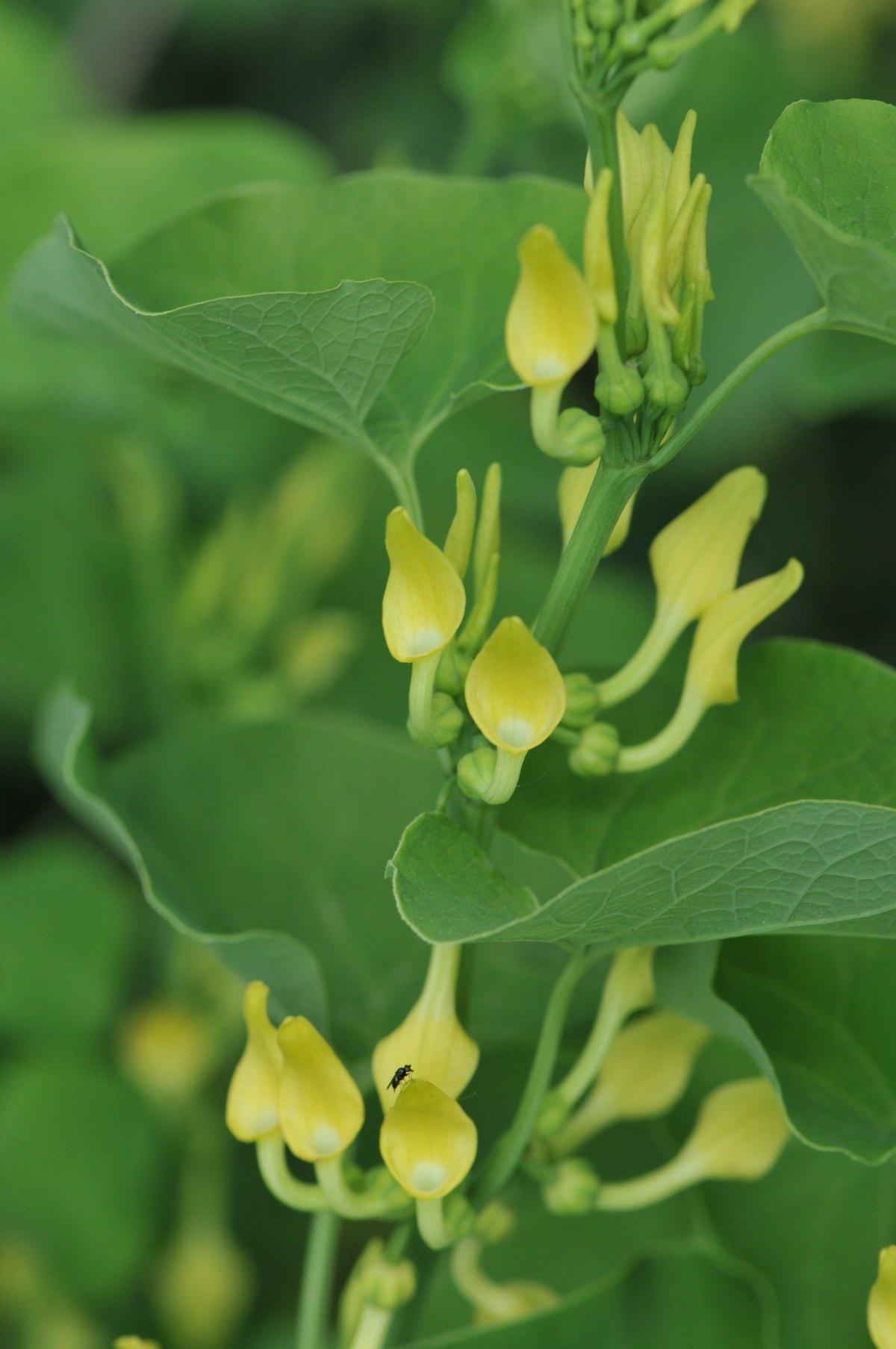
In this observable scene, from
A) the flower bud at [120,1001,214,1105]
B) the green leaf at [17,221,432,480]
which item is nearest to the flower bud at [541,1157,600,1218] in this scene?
the green leaf at [17,221,432,480]

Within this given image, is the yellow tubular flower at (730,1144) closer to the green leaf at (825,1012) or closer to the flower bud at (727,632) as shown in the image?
the green leaf at (825,1012)

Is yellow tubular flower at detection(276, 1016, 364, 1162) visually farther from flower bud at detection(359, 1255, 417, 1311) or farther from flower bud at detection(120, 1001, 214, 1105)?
flower bud at detection(120, 1001, 214, 1105)

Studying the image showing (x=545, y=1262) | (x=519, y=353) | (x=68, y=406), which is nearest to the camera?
(x=519, y=353)

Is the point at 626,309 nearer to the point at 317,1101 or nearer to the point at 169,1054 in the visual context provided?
the point at 317,1101

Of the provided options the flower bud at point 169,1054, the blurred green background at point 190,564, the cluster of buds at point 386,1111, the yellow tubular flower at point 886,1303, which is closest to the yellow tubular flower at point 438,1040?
the cluster of buds at point 386,1111

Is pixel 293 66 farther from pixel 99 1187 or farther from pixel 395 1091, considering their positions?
pixel 395 1091

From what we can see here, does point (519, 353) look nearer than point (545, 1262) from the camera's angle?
Yes

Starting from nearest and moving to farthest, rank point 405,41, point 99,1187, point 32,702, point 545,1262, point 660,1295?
point 660,1295
point 545,1262
point 99,1187
point 32,702
point 405,41

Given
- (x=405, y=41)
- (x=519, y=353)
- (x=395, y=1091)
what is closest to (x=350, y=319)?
(x=519, y=353)
